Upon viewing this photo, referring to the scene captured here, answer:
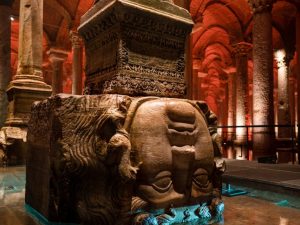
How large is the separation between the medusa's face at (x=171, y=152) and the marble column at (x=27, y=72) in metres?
4.76

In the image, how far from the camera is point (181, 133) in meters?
2.17

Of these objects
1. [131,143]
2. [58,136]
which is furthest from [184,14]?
[58,136]

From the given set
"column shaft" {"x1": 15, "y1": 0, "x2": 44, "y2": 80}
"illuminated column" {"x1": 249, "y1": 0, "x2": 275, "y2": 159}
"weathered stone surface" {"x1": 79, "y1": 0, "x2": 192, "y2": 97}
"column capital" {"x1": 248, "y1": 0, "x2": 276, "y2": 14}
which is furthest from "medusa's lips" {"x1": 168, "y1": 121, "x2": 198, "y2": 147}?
"column capital" {"x1": 248, "y1": 0, "x2": 276, "y2": 14}

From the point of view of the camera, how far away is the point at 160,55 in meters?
2.66

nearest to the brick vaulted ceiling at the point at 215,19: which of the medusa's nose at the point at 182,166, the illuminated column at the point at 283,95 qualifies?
the illuminated column at the point at 283,95

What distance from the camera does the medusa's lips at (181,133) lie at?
2.14 m

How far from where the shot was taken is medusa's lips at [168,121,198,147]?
2.14 meters

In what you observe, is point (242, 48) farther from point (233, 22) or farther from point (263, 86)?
point (263, 86)

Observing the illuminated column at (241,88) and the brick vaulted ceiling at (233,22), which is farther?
the illuminated column at (241,88)

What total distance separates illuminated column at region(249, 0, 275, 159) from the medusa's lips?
781 cm

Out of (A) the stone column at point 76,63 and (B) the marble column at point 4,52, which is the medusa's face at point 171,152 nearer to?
(B) the marble column at point 4,52

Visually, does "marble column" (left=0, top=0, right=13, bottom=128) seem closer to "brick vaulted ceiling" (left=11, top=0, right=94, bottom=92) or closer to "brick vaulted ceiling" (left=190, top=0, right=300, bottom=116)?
"brick vaulted ceiling" (left=11, top=0, right=94, bottom=92)

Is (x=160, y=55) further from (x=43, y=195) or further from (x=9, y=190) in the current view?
(x=9, y=190)

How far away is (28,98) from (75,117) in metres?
4.71
